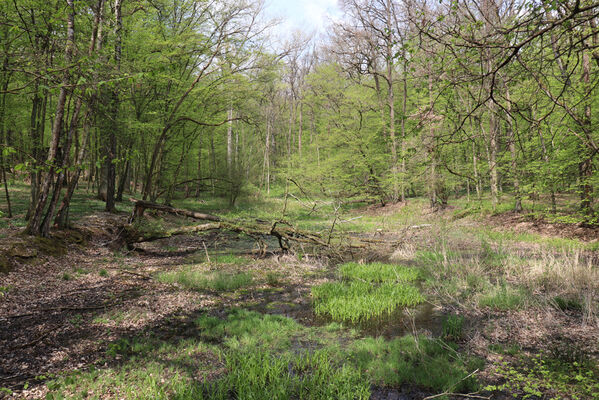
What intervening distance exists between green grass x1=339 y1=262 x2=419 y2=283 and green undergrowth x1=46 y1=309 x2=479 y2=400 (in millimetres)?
3696

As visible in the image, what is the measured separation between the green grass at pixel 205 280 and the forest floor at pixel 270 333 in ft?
0.16

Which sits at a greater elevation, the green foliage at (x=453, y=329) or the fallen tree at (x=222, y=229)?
the fallen tree at (x=222, y=229)

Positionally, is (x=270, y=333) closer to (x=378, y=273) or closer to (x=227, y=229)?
(x=378, y=273)

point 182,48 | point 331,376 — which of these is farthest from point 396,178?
point 331,376

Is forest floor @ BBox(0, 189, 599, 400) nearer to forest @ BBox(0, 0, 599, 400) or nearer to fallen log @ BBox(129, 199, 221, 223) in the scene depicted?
forest @ BBox(0, 0, 599, 400)

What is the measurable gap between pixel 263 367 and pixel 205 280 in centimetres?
470

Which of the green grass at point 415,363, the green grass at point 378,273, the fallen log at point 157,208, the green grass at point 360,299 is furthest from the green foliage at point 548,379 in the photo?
the fallen log at point 157,208

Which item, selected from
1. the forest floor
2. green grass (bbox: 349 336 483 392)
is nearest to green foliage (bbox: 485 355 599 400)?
the forest floor

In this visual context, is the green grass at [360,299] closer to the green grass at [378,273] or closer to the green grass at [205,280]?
the green grass at [378,273]

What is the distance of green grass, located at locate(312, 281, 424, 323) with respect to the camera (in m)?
6.62

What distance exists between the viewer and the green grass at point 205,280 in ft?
27.2

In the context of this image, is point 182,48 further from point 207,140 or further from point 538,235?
point 538,235

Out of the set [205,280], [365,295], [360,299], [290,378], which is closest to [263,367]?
[290,378]

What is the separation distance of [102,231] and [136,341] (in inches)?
338
